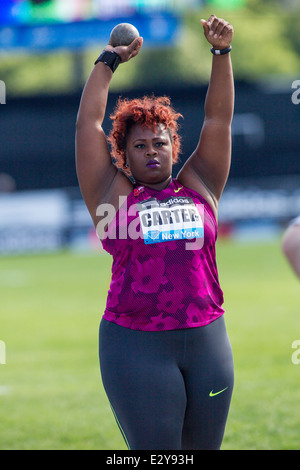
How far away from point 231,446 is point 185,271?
243cm

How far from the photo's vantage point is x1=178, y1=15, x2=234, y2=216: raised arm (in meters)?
3.64

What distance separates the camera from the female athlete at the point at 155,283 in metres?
3.28

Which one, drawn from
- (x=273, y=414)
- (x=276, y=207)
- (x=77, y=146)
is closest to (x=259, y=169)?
(x=276, y=207)

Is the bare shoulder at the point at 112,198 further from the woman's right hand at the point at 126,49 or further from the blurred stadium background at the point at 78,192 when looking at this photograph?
the blurred stadium background at the point at 78,192

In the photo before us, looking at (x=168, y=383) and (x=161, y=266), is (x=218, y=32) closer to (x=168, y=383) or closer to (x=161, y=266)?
(x=161, y=266)

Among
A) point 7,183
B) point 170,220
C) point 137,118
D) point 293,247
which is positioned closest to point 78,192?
point 7,183

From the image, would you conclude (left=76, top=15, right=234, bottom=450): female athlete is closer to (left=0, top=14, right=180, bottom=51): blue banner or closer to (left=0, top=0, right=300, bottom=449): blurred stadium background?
(left=0, top=0, right=300, bottom=449): blurred stadium background

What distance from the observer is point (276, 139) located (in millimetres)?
23891

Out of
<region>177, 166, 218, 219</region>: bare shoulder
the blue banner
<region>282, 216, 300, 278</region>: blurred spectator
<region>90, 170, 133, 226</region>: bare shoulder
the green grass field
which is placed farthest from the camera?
the blue banner

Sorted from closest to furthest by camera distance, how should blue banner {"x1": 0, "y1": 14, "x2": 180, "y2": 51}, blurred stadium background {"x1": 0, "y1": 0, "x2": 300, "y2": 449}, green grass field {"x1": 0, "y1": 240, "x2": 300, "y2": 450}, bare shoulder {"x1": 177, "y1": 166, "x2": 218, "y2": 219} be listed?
bare shoulder {"x1": 177, "y1": 166, "x2": 218, "y2": 219}, green grass field {"x1": 0, "y1": 240, "x2": 300, "y2": 450}, blurred stadium background {"x1": 0, "y1": 0, "x2": 300, "y2": 449}, blue banner {"x1": 0, "y1": 14, "x2": 180, "y2": 51}

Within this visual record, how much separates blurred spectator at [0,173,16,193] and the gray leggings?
65.8 feet

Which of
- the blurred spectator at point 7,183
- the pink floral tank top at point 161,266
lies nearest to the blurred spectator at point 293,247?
the pink floral tank top at point 161,266

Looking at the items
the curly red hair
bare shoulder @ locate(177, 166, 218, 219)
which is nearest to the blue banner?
the curly red hair
